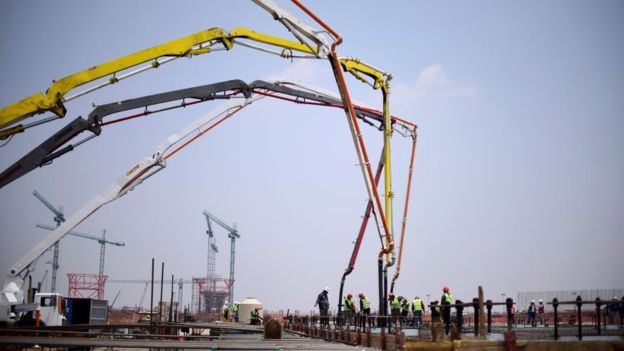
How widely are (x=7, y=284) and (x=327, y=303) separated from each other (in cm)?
1577

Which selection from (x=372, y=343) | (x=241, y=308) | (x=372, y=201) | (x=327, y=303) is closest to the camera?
(x=372, y=343)

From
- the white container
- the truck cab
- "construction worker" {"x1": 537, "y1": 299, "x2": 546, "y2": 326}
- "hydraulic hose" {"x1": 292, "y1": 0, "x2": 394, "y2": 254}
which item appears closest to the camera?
"hydraulic hose" {"x1": 292, "y1": 0, "x2": 394, "y2": 254}

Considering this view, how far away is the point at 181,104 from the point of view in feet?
110

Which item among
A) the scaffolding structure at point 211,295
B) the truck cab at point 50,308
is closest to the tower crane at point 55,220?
the scaffolding structure at point 211,295

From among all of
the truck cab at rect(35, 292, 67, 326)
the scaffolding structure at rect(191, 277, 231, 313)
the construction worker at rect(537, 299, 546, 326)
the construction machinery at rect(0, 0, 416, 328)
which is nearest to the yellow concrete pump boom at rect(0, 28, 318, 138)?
the construction machinery at rect(0, 0, 416, 328)

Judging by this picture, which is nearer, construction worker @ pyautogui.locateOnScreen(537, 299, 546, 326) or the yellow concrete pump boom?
the yellow concrete pump boom

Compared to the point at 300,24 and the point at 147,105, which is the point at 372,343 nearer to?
the point at 300,24

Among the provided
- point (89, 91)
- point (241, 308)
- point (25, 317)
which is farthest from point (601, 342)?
point (241, 308)

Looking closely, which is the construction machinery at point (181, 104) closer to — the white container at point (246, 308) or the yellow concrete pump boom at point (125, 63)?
the yellow concrete pump boom at point (125, 63)

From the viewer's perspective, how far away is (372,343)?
73.5 feet

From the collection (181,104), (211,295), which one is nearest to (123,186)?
(181,104)

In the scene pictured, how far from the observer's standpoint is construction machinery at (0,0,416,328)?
91.5 feet

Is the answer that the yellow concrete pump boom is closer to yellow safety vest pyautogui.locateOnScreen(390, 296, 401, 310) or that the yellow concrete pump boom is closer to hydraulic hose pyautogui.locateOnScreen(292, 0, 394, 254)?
hydraulic hose pyautogui.locateOnScreen(292, 0, 394, 254)

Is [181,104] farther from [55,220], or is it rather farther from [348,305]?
[55,220]
